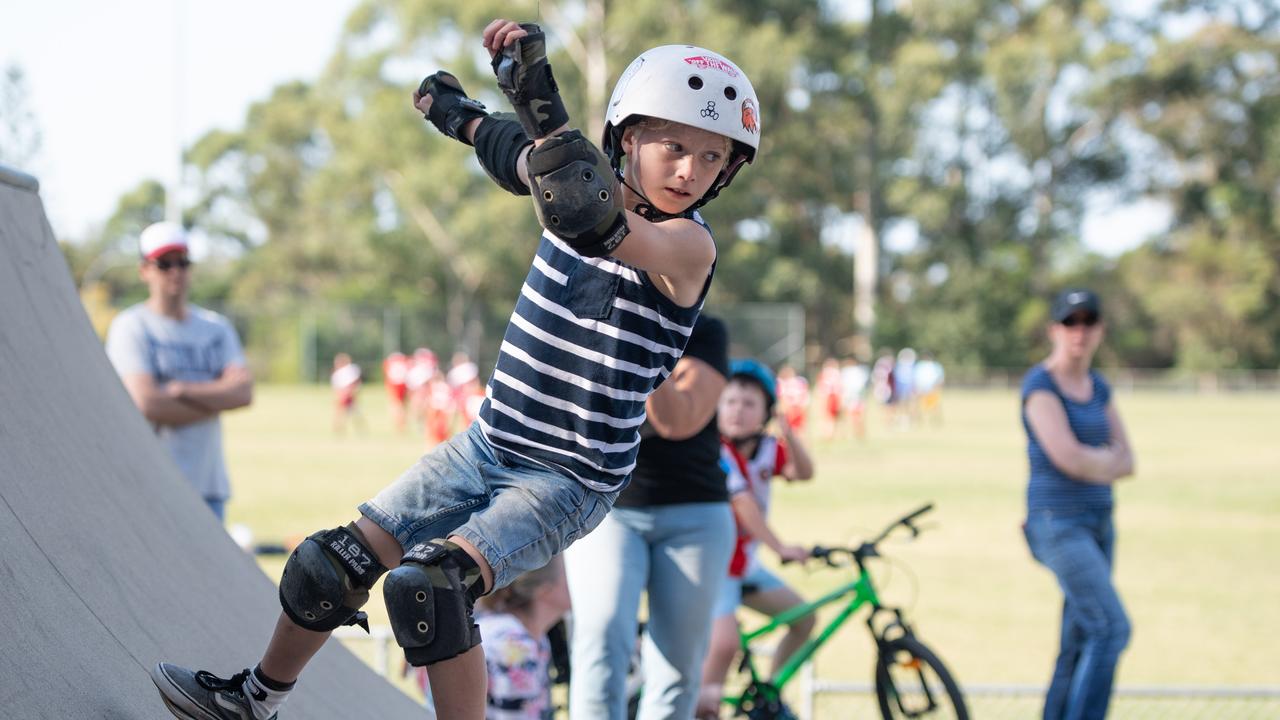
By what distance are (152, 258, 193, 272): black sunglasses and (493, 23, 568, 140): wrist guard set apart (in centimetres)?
357

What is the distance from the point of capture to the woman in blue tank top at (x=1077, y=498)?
5043 mm

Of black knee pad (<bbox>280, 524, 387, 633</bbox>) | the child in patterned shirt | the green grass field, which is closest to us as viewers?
black knee pad (<bbox>280, 524, 387, 633</bbox>)

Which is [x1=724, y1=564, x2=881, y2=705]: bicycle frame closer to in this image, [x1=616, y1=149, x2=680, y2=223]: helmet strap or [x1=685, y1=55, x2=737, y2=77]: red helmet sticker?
[x1=616, y1=149, x2=680, y2=223]: helmet strap

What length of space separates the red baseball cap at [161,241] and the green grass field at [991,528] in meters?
2.89

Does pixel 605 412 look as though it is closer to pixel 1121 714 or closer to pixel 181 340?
pixel 181 340

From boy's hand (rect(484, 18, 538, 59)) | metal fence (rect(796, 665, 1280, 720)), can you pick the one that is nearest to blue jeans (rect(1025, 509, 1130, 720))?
metal fence (rect(796, 665, 1280, 720))

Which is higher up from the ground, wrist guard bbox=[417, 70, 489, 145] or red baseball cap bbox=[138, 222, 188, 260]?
wrist guard bbox=[417, 70, 489, 145]

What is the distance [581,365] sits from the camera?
8.70 feet

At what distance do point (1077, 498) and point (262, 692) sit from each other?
3822 mm

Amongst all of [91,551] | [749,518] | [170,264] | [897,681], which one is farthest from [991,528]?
[91,551]

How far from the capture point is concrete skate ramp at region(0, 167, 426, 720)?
2.56 metres

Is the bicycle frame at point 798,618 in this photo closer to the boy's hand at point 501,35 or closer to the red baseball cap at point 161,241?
the red baseball cap at point 161,241

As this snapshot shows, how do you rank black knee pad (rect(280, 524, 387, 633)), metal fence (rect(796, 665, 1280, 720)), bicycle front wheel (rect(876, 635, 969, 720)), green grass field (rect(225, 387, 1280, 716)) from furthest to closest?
green grass field (rect(225, 387, 1280, 716))
metal fence (rect(796, 665, 1280, 720))
bicycle front wheel (rect(876, 635, 969, 720))
black knee pad (rect(280, 524, 387, 633))

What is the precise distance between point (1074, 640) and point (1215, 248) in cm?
6098
